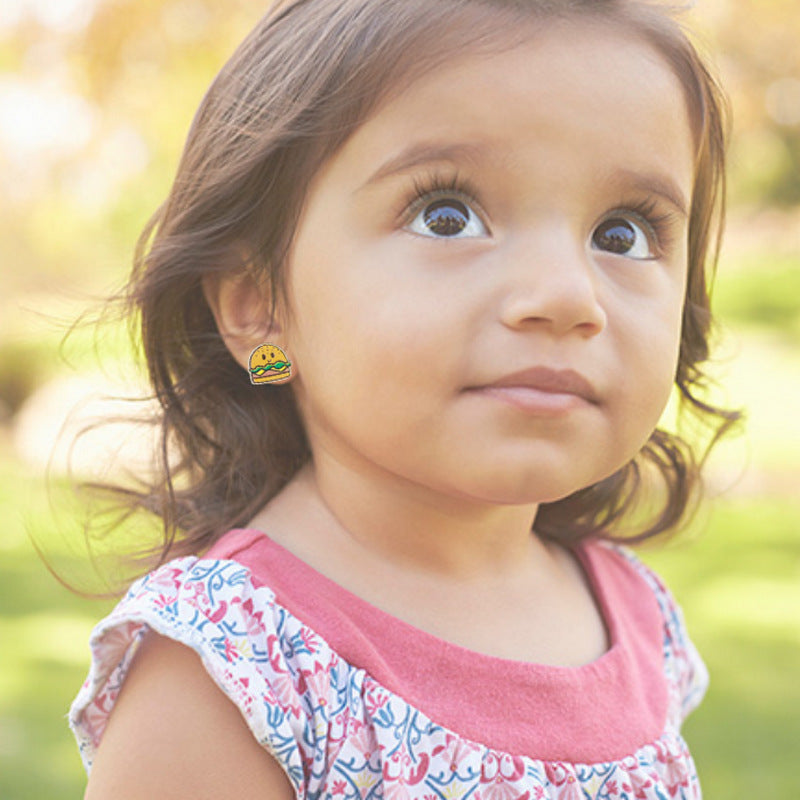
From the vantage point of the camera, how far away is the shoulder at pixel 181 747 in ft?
4.59

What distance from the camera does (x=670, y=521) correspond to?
7.46 feet

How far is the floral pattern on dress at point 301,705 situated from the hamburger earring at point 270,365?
26 centimetres

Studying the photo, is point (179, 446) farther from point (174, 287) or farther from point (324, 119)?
point (324, 119)

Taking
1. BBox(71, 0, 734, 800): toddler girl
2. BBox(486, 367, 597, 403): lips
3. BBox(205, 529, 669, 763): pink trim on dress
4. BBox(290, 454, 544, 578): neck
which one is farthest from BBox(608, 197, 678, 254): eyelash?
BBox(205, 529, 669, 763): pink trim on dress

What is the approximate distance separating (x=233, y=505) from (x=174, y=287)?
1.07 ft

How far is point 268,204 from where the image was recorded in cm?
164

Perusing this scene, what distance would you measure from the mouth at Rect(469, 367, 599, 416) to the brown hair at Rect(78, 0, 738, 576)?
0.36 m

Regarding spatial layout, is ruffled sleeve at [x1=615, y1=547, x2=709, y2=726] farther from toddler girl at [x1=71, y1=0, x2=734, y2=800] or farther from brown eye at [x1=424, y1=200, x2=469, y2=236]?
brown eye at [x1=424, y1=200, x2=469, y2=236]

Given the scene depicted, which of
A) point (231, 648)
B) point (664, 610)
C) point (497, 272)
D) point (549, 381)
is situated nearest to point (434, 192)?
point (497, 272)

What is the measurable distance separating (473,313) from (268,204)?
371mm

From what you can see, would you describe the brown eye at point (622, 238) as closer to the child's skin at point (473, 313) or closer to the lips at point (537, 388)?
the child's skin at point (473, 313)

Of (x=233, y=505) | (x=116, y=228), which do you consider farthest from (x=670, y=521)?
(x=116, y=228)

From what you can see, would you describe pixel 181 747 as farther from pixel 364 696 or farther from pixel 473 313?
pixel 473 313

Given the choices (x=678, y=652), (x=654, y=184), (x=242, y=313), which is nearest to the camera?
(x=654, y=184)
